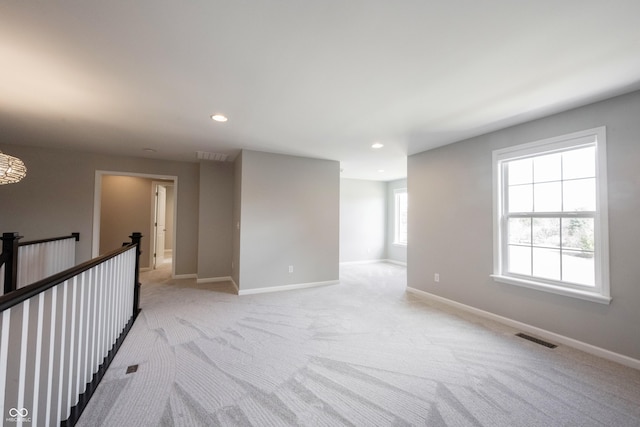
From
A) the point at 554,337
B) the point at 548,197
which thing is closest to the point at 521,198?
the point at 548,197

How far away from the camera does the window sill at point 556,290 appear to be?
2.37 metres

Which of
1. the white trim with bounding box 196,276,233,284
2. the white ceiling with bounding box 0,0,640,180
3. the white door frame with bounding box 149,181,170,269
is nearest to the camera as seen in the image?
the white ceiling with bounding box 0,0,640,180

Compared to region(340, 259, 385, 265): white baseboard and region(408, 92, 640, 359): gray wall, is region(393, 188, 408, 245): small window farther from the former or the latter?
region(408, 92, 640, 359): gray wall

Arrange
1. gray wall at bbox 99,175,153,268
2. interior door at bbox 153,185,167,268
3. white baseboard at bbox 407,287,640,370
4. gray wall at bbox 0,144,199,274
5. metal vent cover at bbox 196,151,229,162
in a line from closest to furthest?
white baseboard at bbox 407,287,640,370, gray wall at bbox 0,144,199,274, metal vent cover at bbox 196,151,229,162, gray wall at bbox 99,175,153,268, interior door at bbox 153,185,167,268

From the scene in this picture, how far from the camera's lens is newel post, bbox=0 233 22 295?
287 centimetres

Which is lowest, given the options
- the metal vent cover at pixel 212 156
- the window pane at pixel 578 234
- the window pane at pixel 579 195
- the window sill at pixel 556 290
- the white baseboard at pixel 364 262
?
the white baseboard at pixel 364 262

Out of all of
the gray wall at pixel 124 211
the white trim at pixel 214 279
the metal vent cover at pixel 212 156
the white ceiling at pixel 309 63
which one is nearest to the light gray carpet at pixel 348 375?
the white trim at pixel 214 279

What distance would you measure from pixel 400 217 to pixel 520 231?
4.13 metres

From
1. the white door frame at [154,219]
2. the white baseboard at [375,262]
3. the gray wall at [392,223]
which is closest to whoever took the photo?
the white door frame at [154,219]

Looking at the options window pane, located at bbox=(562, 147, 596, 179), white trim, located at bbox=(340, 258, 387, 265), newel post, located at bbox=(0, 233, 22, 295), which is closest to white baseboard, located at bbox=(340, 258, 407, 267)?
white trim, located at bbox=(340, 258, 387, 265)

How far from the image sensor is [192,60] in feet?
6.05

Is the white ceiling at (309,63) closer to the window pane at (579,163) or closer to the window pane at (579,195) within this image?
the window pane at (579,163)

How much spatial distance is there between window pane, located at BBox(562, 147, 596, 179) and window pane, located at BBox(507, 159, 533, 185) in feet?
1.03

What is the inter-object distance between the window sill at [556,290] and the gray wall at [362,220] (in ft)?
13.2
